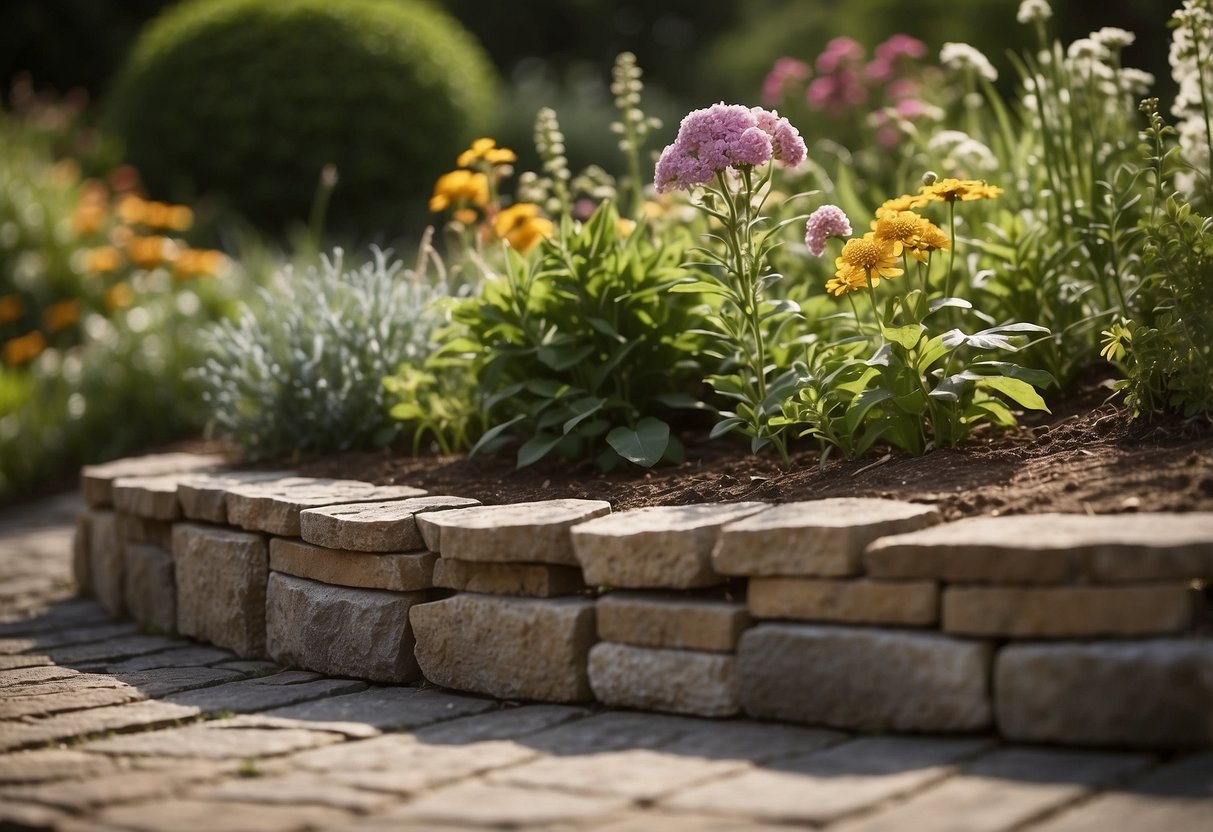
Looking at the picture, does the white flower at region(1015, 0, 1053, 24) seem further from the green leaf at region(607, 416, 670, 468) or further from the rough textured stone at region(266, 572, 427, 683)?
the rough textured stone at region(266, 572, 427, 683)

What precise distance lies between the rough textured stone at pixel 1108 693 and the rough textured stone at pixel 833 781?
12cm

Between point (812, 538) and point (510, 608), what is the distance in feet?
2.40

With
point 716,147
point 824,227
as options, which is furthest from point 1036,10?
point 716,147

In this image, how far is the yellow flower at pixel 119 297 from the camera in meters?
7.07

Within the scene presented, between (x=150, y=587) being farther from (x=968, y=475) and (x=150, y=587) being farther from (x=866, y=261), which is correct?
(x=968, y=475)

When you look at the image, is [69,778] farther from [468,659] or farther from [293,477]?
[293,477]

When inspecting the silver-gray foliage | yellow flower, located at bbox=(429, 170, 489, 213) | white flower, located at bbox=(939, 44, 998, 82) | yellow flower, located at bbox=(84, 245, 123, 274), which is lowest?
the silver-gray foliage

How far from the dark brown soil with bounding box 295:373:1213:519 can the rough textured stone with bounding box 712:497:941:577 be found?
0.17m

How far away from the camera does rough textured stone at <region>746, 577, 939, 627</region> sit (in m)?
2.41

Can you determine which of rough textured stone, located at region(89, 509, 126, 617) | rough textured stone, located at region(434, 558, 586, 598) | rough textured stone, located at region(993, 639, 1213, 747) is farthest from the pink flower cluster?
rough textured stone, located at region(89, 509, 126, 617)

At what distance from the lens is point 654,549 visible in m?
2.68

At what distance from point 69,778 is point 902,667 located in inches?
60.4

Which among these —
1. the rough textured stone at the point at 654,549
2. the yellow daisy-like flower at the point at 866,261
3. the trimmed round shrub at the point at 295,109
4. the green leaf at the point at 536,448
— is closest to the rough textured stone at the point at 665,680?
the rough textured stone at the point at 654,549

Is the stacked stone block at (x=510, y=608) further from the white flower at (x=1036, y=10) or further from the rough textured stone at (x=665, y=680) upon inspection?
the white flower at (x=1036, y=10)
